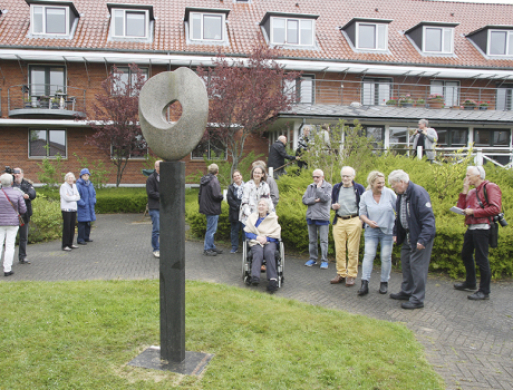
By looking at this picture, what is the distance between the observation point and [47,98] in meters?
20.5

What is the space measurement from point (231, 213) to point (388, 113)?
1367 cm

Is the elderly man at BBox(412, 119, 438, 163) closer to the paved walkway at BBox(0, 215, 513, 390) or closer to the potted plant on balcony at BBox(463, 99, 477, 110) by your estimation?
the paved walkway at BBox(0, 215, 513, 390)

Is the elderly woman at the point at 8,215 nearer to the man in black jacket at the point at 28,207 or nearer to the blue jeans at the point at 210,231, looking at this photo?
the man in black jacket at the point at 28,207

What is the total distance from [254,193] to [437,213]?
3.81m

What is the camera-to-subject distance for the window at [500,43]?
24.8 metres

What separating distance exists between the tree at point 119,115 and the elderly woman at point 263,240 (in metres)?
13.0

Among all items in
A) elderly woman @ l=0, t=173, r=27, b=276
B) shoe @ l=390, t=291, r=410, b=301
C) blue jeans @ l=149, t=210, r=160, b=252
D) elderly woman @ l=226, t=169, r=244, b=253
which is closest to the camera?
shoe @ l=390, t=291, r=410, b=301

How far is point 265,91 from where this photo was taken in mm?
16312

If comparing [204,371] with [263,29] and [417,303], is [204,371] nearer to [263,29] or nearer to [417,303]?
[417,303]

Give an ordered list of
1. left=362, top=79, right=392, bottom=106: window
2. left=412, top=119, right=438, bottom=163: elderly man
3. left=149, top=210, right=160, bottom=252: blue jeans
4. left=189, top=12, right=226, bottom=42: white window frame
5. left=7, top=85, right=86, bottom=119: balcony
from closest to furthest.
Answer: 1. left=149, top=210, right=160, bottom=252: blue jeans
2. left=412, top=119, right=438, bottom=163: elderly man
3. left=7, top=85, right=86, bottom=119: balcony
4. left=189, top=12, right=226, bottom=42: white window frame
5. left=362, top=79, right=392, bottom=106: window

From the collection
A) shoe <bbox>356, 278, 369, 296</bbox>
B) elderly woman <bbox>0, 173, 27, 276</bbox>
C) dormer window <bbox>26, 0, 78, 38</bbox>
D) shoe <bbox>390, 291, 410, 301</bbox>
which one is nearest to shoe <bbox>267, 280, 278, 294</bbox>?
shoe <bbox>356, 278, 369, 296</bbox>

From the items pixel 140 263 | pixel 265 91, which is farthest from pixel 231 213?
pixel 265 91

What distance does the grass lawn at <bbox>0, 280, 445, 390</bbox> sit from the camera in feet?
12.3

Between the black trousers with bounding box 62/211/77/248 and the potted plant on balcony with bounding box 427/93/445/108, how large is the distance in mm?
19009
